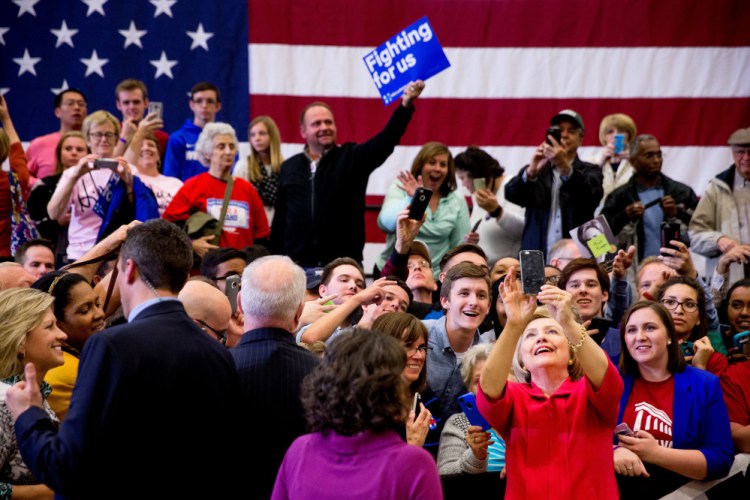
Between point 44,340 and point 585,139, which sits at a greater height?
point 585,139

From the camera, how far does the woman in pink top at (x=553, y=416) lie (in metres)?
3.63

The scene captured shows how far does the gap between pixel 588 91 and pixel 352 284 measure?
461cm

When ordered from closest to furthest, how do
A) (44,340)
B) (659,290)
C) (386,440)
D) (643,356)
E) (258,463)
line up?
(386,440) < (258,463) < (44,340) < (643,356) < (659,290)

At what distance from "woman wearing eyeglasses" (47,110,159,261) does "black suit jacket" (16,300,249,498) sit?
3.87 m

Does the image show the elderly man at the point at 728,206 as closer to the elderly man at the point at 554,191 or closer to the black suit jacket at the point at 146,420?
the elderly man at the point at 554,191

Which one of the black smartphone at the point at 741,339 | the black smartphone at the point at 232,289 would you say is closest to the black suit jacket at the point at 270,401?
the black smartphone at the point at 232,289

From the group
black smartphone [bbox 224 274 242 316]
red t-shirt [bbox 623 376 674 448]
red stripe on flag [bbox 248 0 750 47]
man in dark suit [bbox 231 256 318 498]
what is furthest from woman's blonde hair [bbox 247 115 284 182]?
man in dark suit [bbox 231 256 318 498]

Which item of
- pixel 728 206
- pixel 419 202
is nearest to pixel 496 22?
pixel 728 206

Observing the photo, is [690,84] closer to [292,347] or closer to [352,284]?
[352,284]

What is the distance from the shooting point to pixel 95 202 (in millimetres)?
6871

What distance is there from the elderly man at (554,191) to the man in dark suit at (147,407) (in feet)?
13.6

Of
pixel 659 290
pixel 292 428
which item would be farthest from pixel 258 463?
pixel 659 290

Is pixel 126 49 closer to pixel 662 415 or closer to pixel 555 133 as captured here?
pixel 555 133

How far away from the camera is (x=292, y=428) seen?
323 centimetres
